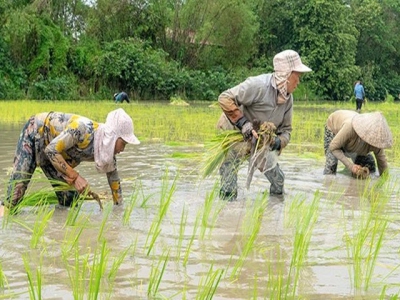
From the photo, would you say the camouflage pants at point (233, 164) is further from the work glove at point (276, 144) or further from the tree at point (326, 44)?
the tree at point (326, 44)

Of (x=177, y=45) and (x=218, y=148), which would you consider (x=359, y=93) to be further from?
(x=218, y=148)

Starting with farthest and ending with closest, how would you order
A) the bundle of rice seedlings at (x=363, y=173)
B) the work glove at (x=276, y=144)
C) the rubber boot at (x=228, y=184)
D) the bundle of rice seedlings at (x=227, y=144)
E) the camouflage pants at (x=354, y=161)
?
1. the camouflage pants at (x=354, y=161)
2. the bundle of rice seedlings at (x=363, y=173)
3. the rubber boot at (x=228, y=184)
4. the work glove at (x=276, y=144)
5. the bundle of rice seedlings at (x=227, y=144)

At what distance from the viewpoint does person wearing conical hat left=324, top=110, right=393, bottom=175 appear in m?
5.38

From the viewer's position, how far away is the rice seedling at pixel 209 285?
210cm

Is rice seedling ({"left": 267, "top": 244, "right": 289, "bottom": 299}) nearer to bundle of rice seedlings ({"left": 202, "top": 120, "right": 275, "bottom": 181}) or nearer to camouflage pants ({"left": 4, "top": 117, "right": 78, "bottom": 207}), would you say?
bundle of rice seedlings ({"left": 202, "top": 120, "right": 275, "bottom": 181})

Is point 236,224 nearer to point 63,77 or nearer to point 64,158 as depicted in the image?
point 64,158

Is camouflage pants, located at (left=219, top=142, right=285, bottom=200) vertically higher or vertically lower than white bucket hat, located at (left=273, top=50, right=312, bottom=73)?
lower

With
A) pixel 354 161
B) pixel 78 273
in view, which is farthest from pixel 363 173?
pixel 78 273

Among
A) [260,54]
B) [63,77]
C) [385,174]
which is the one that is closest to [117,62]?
[63,77]

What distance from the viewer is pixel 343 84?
1468 inches

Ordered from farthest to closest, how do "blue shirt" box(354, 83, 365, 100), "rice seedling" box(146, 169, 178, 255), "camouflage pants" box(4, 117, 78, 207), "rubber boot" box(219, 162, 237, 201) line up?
"blue shirt" box(354, 83, 365, 100) → "rubber boot" box(219, 162, 237, 201) → "camouflage pants" box(4, 117, 78, 207) → "rice seedling" box(146, 169, 178, 255)

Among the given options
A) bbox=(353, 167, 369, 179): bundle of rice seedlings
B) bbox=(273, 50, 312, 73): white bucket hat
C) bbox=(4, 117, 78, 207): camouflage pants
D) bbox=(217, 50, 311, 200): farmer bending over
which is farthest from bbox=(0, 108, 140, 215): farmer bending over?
bbox=(353, 167, 369, 179): bundle of rice seedlings

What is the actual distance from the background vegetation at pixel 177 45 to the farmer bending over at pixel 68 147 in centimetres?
1953

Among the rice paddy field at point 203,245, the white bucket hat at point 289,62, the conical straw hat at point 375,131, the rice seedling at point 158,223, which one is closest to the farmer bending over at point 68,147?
the rice paddy field at point 203,245
